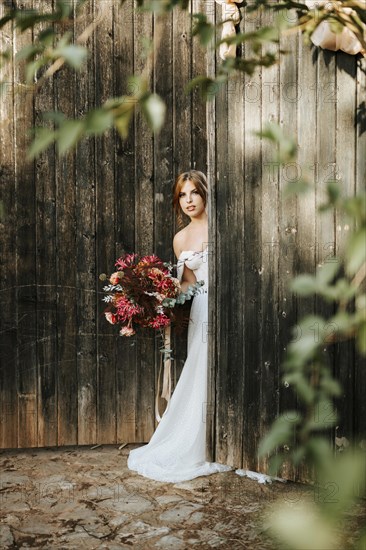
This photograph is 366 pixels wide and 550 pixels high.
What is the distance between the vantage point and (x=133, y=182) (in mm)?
3943

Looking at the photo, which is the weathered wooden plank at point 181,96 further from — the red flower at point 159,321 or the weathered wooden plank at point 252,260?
the red flower at point 159,321

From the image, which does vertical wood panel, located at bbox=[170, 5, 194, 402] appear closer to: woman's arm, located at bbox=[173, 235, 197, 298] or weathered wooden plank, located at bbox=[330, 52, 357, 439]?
woman's arm, located at bbox=[173, 235, 197, 298]

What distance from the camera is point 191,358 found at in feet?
12.5

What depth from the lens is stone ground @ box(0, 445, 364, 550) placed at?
272cm

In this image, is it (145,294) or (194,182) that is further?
(194,182)

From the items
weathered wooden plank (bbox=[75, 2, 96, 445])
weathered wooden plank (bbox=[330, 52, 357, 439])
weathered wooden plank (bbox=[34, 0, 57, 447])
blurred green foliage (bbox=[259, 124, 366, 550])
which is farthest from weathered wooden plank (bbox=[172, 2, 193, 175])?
blurred green foliage (bbox=[259, 124, 366, 550])

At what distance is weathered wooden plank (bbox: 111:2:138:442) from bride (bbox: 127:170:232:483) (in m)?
0.26

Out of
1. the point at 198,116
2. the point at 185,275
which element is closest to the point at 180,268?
the point at 185,275

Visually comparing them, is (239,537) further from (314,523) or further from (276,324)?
(314,523)

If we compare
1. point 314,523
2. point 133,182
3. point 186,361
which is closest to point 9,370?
point 186,361

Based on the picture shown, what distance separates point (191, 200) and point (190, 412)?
1.26 meters

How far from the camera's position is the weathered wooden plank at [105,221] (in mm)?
3879

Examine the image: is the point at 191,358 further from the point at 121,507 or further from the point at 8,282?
the point at 8,282

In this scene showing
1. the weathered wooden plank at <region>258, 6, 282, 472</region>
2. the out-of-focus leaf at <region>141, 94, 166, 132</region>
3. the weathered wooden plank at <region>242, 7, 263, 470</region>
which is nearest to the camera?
the out-of-focus leaf at <region>141, 94, 166, 132</region>
